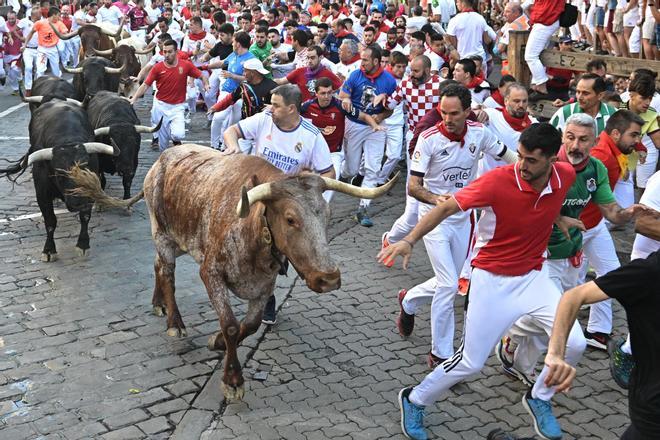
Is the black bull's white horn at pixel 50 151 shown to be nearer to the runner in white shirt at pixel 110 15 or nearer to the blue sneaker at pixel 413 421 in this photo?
the blue sneaker at pixel 413 421

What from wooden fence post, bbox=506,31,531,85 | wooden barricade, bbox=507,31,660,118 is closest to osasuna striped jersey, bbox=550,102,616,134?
wooden barricade, bbox=507,31,660,118

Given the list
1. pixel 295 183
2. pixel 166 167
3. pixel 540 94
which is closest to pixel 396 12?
pixel 540 94

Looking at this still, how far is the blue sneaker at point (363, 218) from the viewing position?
11266 millimetres

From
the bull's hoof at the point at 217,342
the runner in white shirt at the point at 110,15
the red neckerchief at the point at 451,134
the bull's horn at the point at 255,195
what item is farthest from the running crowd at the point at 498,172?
the runner in white shirt at the point at 110,15

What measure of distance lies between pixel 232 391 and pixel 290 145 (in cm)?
232

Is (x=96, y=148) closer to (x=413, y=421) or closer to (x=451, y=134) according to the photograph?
(x=451, y=134)

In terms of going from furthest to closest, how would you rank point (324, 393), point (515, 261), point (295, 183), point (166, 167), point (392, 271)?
point (392, 271)
point (166, 167)
point (324, 393)
point (295, 183)
point (515, 261)

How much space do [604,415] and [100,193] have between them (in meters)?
5.32

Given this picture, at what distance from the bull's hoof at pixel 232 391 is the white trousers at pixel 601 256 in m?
3.12

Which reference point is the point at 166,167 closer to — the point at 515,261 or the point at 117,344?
the point at 117,344

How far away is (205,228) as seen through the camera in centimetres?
726

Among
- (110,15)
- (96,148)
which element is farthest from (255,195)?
(110,15)

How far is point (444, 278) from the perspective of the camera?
7.00 metres

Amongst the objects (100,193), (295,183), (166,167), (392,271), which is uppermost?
(295,183)
